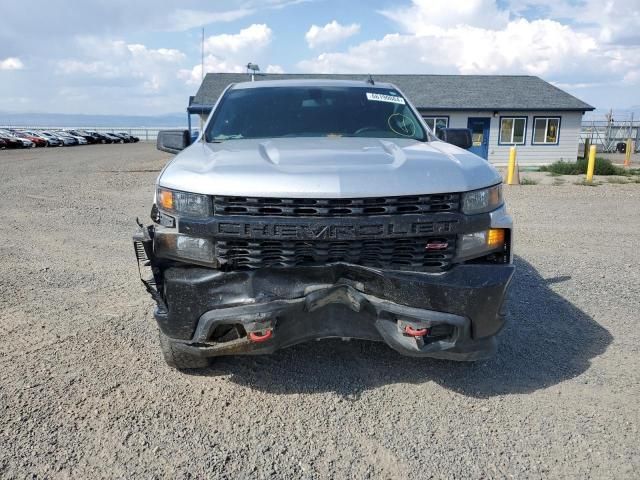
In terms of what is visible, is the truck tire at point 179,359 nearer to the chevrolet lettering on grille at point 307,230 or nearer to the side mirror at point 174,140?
the chevrolet lettering on grille at point 307,230

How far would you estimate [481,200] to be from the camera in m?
3.07

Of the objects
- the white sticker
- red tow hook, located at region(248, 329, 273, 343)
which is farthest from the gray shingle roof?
red tow hook, located at region(248, 329, 273, 343)

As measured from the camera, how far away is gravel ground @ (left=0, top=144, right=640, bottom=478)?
2730 millimetres

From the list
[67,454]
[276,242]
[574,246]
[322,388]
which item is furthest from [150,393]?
[574,246]

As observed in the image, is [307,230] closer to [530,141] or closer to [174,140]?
[174,140]

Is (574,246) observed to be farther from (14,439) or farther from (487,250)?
(14,439)

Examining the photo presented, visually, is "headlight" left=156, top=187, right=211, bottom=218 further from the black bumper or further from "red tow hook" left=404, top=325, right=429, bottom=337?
"red tow hook" left=404, top=325, right=429, bottom=337

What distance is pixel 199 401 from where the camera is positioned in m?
3.30

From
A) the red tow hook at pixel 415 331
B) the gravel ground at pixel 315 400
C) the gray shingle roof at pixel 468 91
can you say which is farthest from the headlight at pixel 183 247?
the gray shingle roof at pixel 468 91

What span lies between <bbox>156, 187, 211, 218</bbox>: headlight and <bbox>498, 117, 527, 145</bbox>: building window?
25.0 metres

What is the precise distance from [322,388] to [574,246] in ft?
16.8

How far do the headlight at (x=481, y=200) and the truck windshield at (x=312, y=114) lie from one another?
1179 millimetres

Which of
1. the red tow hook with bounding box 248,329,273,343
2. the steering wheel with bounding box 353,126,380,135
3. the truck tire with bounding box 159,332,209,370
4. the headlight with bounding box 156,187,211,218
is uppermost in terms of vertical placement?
the steering wheel with bounding box 353,126,380,135

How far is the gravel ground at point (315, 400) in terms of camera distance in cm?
273
